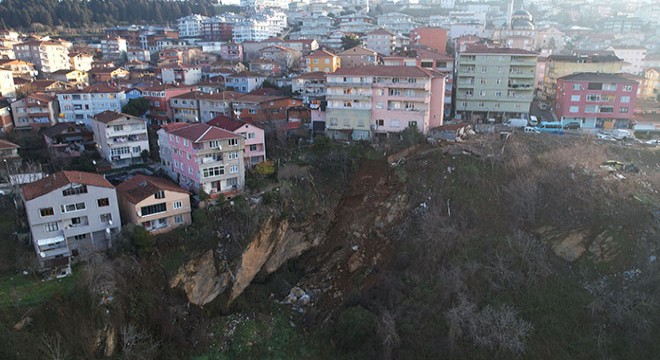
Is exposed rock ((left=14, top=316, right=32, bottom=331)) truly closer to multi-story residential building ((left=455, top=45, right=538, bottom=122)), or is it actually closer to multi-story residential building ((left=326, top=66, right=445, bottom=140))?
multi-story residential building ((left=326, top=66, right=445, bottom=140))

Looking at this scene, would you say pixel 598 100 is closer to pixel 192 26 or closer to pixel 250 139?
pixel 250 139

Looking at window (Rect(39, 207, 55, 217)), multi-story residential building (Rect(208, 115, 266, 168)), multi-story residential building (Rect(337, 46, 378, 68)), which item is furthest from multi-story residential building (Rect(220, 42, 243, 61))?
window (Rect(39, 207, 55, 217))

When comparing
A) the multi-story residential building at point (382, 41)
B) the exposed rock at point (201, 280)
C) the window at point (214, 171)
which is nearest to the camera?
the exposed rock at point (201, 280)

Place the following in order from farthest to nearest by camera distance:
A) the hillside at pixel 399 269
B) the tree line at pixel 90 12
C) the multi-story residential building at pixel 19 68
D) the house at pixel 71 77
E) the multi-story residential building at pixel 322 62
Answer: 1. the tree line at pixel 90 12
2. the multi-story residential building at pixel 19 68
3. the house at pixel 71 77
4. the multi-story residential building at pixel 322 62
5. the hillside at pixel 399 269

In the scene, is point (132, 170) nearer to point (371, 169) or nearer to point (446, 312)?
point (371, 169)

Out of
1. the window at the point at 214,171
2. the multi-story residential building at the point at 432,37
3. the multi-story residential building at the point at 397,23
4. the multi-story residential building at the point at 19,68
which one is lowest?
the window at the point at 214,171

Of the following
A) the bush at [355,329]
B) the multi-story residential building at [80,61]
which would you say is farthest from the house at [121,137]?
the multi-story residential building at [80,61]

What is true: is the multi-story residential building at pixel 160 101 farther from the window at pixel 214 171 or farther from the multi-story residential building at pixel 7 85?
the window at pixel 214 171
